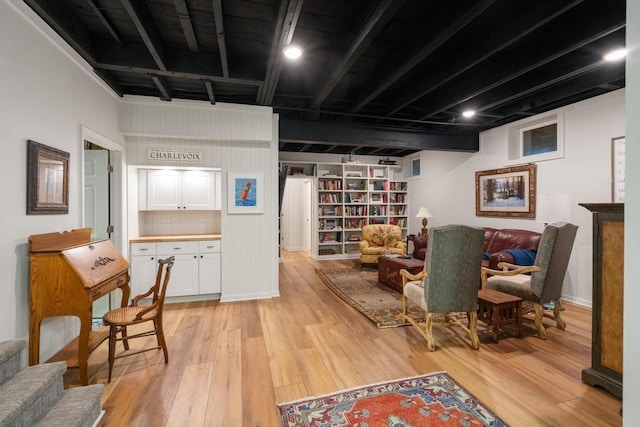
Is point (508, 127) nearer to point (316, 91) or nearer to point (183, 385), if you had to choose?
point (316, 91)

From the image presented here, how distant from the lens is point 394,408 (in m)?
1.79

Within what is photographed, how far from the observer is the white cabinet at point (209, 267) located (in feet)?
12.7

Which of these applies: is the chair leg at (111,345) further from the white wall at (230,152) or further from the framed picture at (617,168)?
the framed picture at (617,168)

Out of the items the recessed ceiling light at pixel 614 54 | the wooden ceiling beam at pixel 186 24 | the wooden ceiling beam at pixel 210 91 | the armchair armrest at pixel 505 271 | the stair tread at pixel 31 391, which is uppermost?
the wooden ceiling beam at pixel 186 24

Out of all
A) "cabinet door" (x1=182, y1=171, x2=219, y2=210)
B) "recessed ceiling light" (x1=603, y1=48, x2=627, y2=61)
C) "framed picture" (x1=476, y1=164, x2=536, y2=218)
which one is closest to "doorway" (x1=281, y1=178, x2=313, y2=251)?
"cabinet door" (x1=182, y1=171, x2=219, y2=210)

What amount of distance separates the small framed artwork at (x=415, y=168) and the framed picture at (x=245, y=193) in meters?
4.78

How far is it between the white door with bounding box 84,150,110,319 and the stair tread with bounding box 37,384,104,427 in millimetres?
2019

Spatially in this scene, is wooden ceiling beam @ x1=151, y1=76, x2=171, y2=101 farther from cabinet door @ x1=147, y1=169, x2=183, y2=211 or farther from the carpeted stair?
the carpeted stair

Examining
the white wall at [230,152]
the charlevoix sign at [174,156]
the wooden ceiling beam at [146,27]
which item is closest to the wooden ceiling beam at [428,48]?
the white wall at [230,152]

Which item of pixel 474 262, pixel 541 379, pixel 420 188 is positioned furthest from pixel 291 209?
pixel 541 379

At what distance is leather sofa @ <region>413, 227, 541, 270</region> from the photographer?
3.90 meters

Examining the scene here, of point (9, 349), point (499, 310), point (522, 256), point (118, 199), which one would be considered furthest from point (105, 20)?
point (522, 256)

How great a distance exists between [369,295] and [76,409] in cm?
334

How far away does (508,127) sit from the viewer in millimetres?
4719
